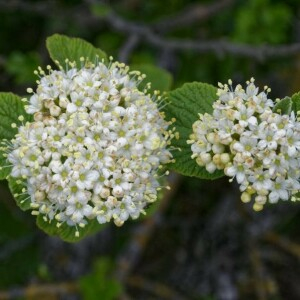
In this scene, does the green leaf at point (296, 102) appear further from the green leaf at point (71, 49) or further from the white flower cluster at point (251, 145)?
the green leaf at point (71, 49)

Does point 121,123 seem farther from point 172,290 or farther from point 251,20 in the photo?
point 172,290

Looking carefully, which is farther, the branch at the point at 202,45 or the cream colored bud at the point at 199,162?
the branch at the point at 202,45

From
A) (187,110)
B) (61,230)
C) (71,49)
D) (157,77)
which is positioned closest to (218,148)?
(187,110)

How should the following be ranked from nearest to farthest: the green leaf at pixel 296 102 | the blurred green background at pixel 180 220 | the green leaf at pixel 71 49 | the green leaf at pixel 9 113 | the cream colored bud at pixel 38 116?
the cream colored bud at pixel 38 116 < the green leaf at pixel 296 102 < the green leaf at pixel 9 113 < the green leaf at pixel 71 49 < the blurred green background at pixel 180 220

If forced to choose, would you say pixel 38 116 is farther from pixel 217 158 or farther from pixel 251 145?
pixel 251 145

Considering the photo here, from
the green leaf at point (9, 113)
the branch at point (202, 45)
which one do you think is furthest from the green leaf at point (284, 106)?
the branch at point (202, 45)

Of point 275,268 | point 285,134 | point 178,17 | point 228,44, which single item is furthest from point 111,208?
point 275,268
